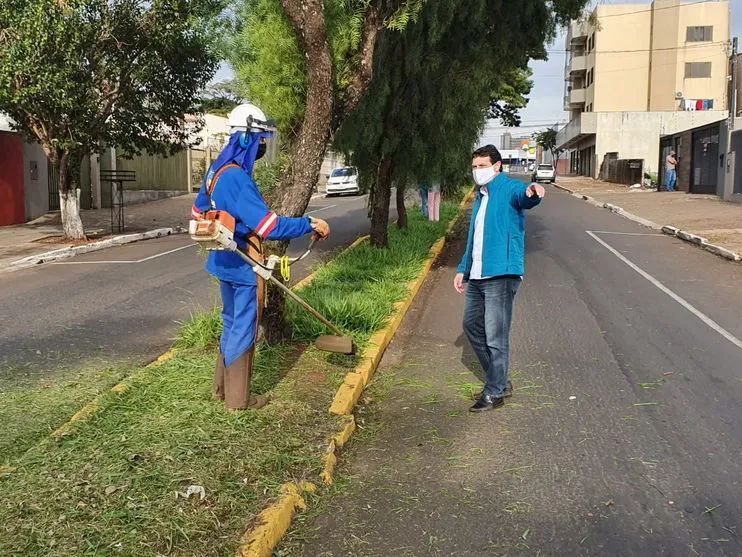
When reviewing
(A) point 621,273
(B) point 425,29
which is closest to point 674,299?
(A) point 621,273

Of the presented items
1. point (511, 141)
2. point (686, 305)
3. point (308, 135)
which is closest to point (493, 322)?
point (308, 135)

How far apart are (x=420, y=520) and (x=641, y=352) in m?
3.91

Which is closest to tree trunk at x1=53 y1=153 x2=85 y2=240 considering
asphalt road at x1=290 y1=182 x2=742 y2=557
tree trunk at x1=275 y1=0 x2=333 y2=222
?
asphalt road at x1=290 y1=182 x2=742 y2=557

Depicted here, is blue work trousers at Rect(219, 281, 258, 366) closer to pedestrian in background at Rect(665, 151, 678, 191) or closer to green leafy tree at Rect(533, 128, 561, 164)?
pedestrian in background at Rect(665, 151, 678, 191)

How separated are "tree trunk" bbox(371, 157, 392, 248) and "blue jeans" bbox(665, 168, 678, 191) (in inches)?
1015

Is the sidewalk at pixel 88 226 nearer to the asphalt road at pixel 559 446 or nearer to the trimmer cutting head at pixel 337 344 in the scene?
the trimmer cutting head at pixel 337 344

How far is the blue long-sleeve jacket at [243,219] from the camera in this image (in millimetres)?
4270

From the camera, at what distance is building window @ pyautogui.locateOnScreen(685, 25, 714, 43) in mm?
54906

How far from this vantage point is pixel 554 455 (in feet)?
14.5

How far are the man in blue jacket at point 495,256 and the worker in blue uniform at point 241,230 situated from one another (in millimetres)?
1245

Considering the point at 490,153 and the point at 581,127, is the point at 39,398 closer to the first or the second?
the point at 490,153

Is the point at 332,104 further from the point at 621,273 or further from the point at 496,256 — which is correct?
the point at 621,273

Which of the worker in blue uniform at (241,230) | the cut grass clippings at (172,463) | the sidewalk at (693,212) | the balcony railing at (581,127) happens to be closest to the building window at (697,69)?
the balcony railing at (581,127)

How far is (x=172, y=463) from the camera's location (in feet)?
12.6
